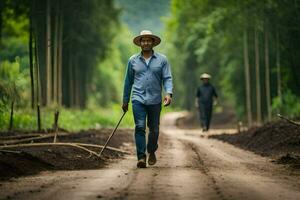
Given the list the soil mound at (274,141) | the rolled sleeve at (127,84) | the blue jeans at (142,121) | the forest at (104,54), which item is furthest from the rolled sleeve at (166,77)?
the forest at (104,54)

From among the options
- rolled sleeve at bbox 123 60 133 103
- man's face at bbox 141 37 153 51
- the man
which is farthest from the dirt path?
man's face at bbox 141 37 153 51

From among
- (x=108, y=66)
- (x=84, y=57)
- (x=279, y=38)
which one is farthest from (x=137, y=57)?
(x=108, y=66)

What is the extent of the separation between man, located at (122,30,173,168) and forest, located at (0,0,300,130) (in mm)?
5577

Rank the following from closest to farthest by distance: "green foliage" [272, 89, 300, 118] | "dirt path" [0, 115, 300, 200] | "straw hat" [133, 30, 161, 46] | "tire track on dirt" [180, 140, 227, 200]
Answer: "dirt path" [0, 115, 300, 200] → "tire track on dirt" [180, 140, 227, 200] → "straw hat" [133, 30, 161, 46] → "green foliage" [272, 89, 300, 118]

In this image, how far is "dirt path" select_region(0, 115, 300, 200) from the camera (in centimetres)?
809

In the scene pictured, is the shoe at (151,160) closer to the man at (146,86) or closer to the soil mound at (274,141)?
the man at (146,86)

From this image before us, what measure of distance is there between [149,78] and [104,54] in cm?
3271

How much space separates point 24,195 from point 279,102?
81.8 ft

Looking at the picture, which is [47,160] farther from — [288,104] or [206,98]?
[288,104]

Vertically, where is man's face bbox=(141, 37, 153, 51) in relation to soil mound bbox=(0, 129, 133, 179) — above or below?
above

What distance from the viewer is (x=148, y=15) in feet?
354

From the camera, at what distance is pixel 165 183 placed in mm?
9094

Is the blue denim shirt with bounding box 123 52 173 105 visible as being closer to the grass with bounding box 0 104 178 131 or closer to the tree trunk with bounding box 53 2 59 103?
the grass with bounding box 0 104 178 131

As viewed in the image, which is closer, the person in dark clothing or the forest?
the forest
